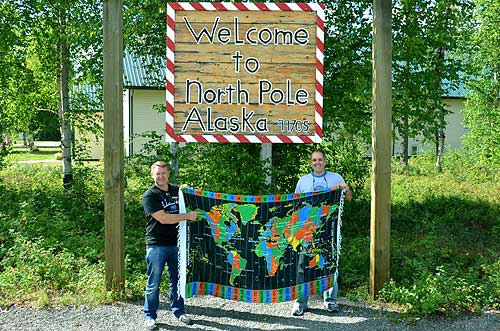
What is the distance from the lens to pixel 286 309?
6.34 meters

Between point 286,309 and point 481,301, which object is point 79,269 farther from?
point 481,301

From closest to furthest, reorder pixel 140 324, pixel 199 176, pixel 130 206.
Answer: pixel 140 324, pixel 199 176, pixel 130 206

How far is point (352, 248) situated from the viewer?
869cm

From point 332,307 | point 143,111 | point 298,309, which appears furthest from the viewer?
point 143,111

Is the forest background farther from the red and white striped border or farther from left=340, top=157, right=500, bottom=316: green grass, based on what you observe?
the red and white striped border

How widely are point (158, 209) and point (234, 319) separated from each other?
1.49 metres

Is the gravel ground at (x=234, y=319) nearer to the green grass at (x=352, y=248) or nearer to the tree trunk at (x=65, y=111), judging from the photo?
the green grass at (x=352, y=248)

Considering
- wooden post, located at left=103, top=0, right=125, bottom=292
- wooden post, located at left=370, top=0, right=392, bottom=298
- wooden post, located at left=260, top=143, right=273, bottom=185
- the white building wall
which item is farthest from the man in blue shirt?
the white building wall

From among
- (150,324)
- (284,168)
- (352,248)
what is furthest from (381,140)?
(284,168)

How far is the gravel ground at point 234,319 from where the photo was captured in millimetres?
5758

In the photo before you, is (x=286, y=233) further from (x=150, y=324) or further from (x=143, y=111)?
(x=143, y=111)

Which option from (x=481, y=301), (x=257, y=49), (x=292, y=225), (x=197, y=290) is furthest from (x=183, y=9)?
(x=481, y=301)

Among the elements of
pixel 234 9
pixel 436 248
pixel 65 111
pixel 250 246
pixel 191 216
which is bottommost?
pixel 436 248

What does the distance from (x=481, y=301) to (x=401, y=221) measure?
5.21 m
